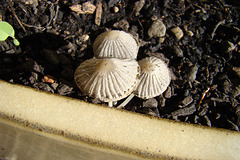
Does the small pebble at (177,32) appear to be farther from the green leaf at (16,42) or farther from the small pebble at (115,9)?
the green leaf at (16,42)

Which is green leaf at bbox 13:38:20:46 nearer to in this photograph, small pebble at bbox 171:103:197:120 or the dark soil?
the dark soil

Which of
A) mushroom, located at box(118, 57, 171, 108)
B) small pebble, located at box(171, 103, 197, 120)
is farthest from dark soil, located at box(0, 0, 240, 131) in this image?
mushroom, located at box(118, 57, 171, 108)

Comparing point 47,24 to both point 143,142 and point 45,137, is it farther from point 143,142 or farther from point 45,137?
point 143,142

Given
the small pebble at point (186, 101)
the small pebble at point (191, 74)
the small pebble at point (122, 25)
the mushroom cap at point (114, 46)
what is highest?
the small pebble at point (122, 25)

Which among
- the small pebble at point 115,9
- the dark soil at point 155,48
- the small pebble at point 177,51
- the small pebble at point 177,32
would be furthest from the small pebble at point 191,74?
the small pebble at point 115,9

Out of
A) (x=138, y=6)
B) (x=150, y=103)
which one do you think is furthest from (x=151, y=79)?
(x=138, y=6)

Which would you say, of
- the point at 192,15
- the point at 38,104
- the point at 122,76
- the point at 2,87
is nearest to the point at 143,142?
the point at 122,76

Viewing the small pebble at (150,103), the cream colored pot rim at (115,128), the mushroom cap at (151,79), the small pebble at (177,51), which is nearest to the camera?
the cream colored pot rim at (115,128)
